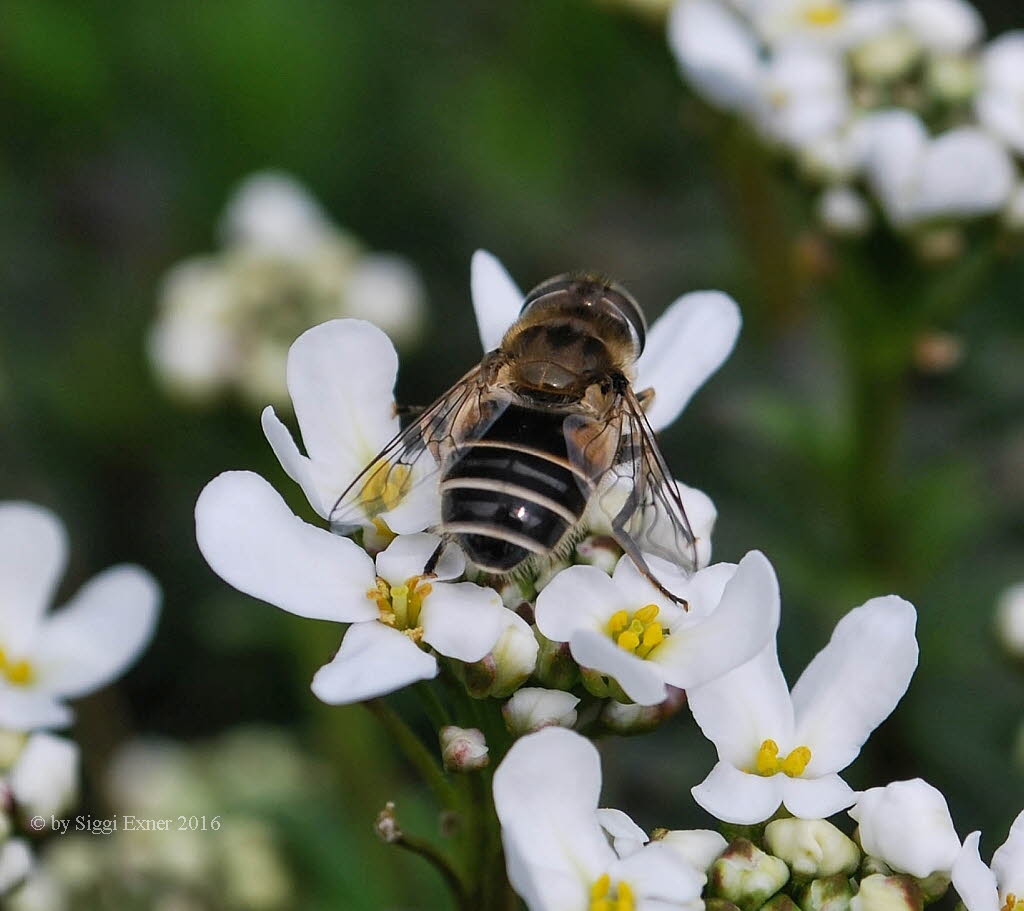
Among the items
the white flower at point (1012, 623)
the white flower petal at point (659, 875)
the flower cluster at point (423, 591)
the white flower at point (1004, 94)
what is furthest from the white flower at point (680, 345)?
the white flower at point (1004, 94)

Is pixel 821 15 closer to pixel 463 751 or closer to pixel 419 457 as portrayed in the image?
pixel 419 457

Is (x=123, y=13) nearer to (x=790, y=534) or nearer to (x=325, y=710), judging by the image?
(x=325, y=710)

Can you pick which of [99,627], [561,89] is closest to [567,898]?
[99,627]

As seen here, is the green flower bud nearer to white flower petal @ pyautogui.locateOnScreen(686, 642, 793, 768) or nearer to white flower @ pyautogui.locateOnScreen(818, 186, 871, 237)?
white flower petal @ pyautogui.locateOnScreen(686, 642, 793, 768)

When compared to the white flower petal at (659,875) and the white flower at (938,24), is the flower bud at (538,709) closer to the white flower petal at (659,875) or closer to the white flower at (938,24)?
the white flower petal at (659,875)

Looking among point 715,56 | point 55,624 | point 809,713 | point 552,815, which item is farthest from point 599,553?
point 715,56

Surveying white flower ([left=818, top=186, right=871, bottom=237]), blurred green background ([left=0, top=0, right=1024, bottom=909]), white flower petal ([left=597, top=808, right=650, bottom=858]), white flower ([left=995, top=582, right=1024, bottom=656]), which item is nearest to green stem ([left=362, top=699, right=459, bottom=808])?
white flower petal ([left=597, top=808, right=650, bottom=858])
